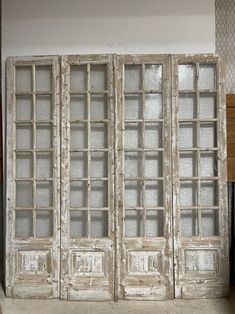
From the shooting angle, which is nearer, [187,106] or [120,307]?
[120,307]

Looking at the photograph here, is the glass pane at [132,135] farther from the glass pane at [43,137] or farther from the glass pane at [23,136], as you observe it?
the glass pane at [23,136]

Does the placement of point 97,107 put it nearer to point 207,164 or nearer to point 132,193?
point 132,193

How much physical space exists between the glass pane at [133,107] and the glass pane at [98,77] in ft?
0.74

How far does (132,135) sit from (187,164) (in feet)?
1.70

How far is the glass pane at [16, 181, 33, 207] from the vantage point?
2.85 m

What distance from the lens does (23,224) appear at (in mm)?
2857

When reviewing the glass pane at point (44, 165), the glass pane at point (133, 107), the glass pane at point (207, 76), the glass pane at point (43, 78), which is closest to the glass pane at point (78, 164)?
the glass pane at point (44, 165)

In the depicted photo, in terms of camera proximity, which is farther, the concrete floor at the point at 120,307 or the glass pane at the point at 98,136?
the glass pane at the point at 98,136

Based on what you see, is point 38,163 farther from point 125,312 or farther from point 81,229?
point 125,312

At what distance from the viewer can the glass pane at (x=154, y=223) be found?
9.23ft

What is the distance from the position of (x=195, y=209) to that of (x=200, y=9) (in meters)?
1.65

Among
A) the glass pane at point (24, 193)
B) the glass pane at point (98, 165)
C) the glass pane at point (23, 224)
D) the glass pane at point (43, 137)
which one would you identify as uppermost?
→ the glass pane at point (43, 137)

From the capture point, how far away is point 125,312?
2.56 m

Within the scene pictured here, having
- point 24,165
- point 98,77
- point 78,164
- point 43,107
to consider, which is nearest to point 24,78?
point 43,107
